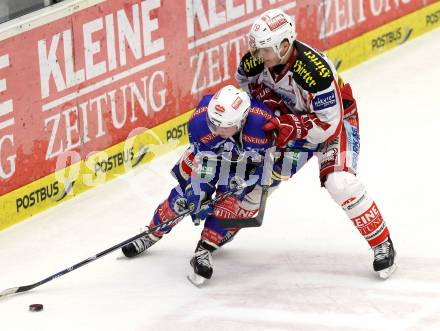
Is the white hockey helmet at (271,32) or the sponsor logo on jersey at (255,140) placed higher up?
the white hockey helmet at (271,32)

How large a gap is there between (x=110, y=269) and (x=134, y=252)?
0.23 metres

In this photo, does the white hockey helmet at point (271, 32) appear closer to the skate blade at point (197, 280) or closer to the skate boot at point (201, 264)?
the skate boot at point (201, 264)

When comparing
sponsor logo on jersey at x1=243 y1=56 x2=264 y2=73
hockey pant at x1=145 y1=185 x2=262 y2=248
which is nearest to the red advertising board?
hockey pant at x1=145 y1=185 x2=262 y2=248

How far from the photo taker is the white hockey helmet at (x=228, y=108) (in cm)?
783

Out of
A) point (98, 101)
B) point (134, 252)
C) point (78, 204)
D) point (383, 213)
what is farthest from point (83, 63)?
point (383, 213)

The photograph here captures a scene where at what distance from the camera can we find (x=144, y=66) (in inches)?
404

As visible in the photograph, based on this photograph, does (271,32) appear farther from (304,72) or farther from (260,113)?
Result: (260,113)

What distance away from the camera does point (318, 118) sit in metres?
8.12

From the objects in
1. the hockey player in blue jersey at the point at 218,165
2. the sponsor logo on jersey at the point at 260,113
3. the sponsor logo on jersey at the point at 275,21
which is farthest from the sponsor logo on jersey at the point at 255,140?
the sponsor logo on jersey at the point at 275,21

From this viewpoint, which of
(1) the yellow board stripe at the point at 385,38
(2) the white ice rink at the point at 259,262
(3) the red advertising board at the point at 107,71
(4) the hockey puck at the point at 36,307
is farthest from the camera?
(1) the yellow board stripe at the point at 385,38

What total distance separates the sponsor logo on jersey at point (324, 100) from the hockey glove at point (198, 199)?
2.75ft

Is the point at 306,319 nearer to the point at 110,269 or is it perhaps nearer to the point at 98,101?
the point at 110,269

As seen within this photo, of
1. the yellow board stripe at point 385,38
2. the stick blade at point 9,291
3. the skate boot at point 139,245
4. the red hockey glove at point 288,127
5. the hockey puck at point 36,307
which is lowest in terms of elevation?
the yellow board stripe at point 385,38

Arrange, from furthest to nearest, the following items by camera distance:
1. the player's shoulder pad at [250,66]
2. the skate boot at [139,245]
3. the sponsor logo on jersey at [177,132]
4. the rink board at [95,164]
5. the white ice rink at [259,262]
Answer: the sponsor logo on jersey at [177,132], the rink board at [95,164], the skate boot at [139,245], the player's shoulder pad at [250,66], the white ice rink at [259,262]
